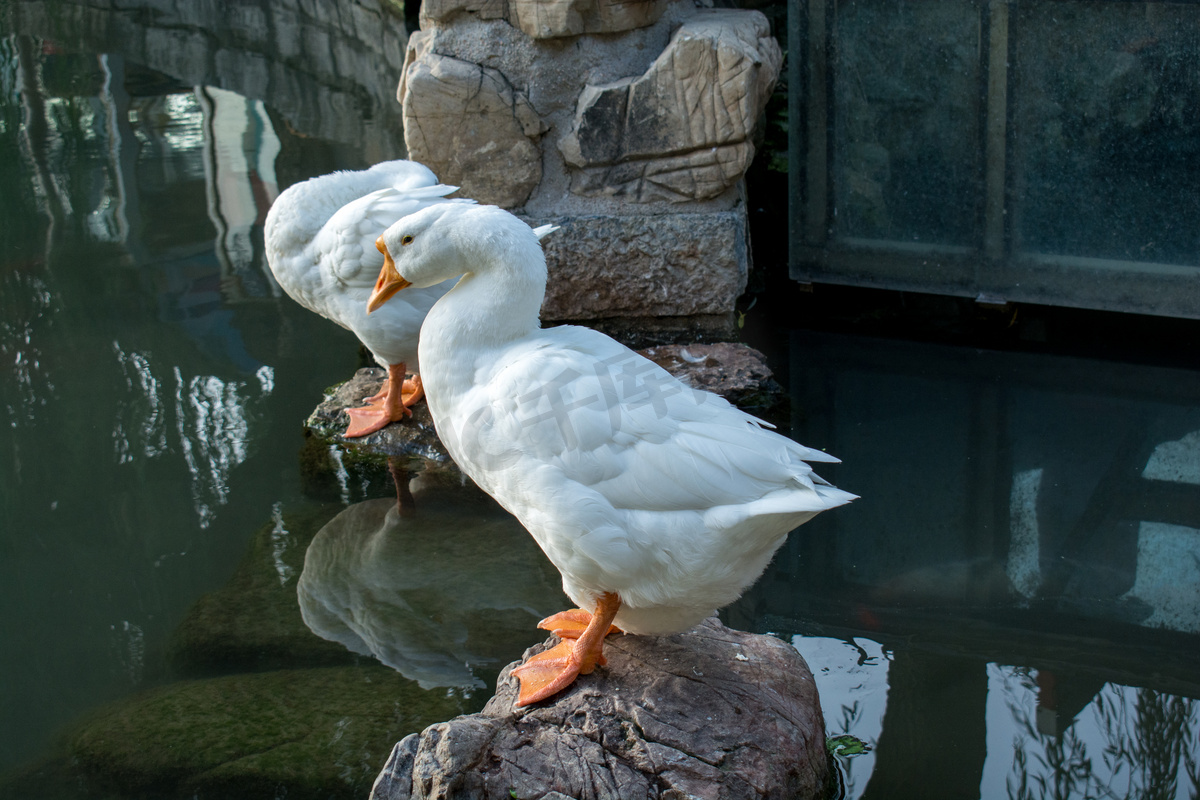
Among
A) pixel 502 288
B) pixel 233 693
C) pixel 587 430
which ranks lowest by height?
pixel 233 693

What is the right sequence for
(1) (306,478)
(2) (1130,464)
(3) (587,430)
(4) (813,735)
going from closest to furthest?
(3) (587,430), (4) (813,735), (2) (1130,464), (1) (306,478)

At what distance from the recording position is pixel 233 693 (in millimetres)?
2473

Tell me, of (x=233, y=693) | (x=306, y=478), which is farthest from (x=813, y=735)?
(x=306, y=478)

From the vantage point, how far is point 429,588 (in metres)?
2.86

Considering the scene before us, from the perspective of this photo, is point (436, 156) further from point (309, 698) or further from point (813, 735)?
point (813, 735)

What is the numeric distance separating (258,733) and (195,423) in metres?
1.61

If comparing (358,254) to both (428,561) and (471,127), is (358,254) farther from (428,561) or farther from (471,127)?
(428,561)

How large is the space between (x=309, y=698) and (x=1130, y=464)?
2350 millimetres

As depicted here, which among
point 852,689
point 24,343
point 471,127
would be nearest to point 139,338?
point 24,343

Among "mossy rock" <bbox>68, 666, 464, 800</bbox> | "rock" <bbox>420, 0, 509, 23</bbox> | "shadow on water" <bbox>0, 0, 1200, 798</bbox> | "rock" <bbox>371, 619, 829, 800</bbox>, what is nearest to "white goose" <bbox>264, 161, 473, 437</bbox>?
"shadow on water" <bbox>0, 0, 1200, 798</bbox>

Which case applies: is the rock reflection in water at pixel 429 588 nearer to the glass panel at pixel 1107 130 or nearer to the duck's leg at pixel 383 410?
the duck's leg at pixel 383 410

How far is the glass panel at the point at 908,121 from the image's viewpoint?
156 inches

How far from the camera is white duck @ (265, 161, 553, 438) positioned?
10.9ft

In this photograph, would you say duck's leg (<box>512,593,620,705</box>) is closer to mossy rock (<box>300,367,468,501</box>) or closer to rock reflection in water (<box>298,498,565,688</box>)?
rock reflection in water (<box>298,498,565,688</box>)
